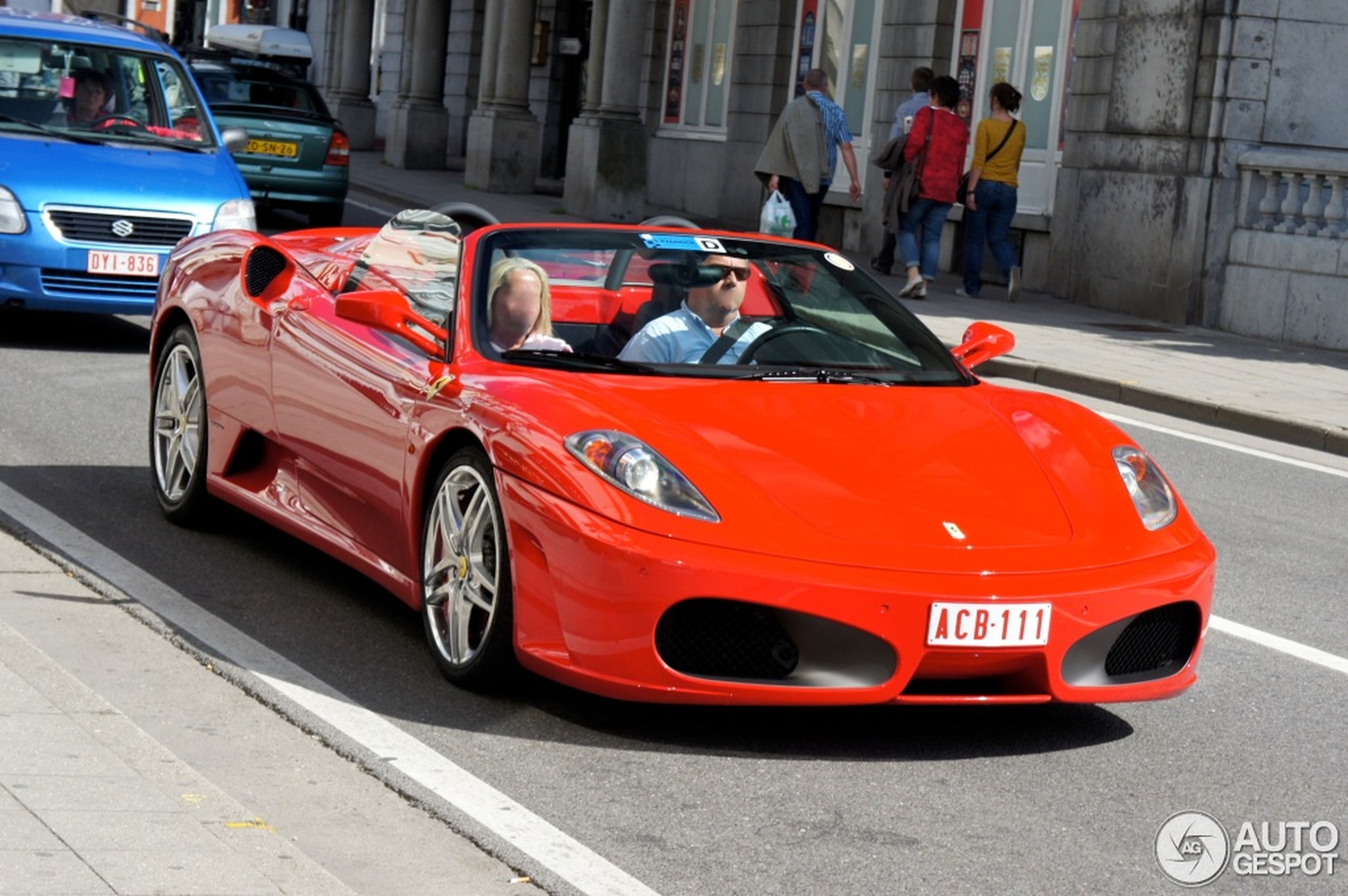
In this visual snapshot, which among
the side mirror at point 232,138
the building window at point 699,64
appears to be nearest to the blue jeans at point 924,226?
the side mirror at point 232,138

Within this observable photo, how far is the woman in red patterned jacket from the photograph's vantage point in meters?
19.8

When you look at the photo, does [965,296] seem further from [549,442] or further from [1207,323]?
[549,442]

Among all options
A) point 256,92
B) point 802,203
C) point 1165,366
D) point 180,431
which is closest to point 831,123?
A: point 802,203

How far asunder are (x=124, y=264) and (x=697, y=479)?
7.90 meters

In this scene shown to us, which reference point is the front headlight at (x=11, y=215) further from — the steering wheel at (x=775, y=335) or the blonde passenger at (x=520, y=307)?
the steering wheel at (x=775, y=335)

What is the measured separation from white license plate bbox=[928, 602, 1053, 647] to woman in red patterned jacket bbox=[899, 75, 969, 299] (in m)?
14.6

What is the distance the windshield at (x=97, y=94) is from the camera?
521 inches

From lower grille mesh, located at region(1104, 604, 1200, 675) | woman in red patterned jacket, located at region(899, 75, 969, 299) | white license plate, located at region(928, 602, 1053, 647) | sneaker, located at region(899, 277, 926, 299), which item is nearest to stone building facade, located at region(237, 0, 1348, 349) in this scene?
woman in red patterned jacket, located at region(899, 75, 969, 299)

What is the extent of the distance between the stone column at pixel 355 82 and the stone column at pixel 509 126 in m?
8.77

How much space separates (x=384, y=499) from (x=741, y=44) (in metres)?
25.0

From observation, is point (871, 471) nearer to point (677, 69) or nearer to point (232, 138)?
point (232, 138)

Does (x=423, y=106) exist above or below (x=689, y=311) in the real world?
above

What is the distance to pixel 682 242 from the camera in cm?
672

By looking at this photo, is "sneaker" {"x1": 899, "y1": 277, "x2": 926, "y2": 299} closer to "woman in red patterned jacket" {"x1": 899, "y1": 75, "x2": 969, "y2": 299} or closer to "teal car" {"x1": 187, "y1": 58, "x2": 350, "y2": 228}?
"woman in red patterned jacket" {"x1": 899, "y1": 75, "x2": 969, "y2": 299}
